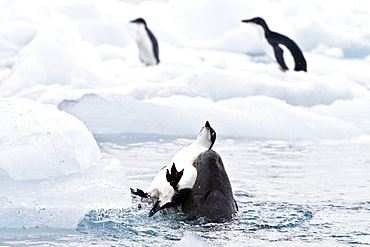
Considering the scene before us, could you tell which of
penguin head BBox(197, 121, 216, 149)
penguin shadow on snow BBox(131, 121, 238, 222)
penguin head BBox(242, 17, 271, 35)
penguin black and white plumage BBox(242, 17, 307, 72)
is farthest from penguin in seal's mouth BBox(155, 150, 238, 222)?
penguin head BBox(242, 17, 271, 35)

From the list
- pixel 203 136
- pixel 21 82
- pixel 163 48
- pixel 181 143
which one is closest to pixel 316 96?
pixel 181 143

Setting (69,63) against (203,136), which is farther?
(69,63)

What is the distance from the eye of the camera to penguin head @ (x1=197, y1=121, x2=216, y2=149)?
13.7ft

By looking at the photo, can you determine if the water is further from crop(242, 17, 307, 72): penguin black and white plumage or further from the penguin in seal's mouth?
crop(242, 17, 307, 72): penguin black and white plumage

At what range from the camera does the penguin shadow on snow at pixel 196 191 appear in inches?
156

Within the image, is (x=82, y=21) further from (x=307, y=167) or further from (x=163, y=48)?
(x=307, y=167)

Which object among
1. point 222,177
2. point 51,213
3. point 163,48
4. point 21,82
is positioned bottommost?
point 51,213

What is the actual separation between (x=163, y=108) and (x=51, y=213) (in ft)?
24.3

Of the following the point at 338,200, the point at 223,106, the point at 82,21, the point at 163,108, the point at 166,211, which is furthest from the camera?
the point at 82,21

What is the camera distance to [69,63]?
48.7 feet

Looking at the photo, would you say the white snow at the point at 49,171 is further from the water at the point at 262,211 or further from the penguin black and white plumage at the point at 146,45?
the penguin black and white plumage at the point at 146,45

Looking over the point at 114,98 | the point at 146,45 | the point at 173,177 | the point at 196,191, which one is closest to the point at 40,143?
the point at 173,177

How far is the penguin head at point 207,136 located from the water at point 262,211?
50 cm

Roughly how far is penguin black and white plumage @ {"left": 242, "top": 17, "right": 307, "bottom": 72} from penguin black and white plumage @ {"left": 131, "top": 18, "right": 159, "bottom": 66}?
18.2 feet
